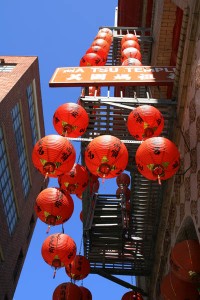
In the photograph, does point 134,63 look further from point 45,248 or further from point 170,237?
point 45,248

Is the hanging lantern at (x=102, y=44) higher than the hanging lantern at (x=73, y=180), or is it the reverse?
the hanging lantern at (x=102, y=44)

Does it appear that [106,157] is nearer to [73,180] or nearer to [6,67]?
[73,180]

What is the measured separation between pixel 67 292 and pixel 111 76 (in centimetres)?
692

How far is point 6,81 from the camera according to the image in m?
27.7

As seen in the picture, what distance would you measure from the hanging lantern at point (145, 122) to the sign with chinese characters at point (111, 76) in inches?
79.5

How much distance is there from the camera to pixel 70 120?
9.93 m

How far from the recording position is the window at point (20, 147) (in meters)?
28.3

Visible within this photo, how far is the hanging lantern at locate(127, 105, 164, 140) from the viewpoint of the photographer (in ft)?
29.9

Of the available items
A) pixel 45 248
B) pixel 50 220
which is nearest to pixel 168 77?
pixel 50 220

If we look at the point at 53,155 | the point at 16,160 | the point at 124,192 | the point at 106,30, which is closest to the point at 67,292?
the point at 53,155

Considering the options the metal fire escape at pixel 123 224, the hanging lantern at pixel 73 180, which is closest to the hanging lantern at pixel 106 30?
the metal fire escape at pixel 123 224

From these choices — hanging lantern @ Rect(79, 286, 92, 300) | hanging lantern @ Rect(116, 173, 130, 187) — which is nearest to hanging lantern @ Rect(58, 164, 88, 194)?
hanging lantern @ Rect(79, 286, 92, 300)

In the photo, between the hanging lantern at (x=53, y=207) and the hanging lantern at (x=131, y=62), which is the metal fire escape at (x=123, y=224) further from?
the hanging lantern at (x=53, y=207)

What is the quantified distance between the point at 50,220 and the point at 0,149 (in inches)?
640
